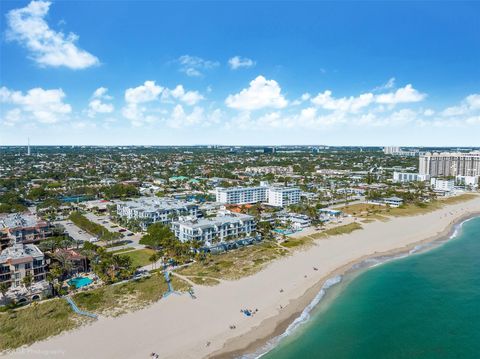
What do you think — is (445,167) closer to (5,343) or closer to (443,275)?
(443,275)

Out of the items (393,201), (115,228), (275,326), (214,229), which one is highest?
(214,229)

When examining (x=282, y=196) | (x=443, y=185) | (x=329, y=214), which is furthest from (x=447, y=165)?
(x=329, y=214)

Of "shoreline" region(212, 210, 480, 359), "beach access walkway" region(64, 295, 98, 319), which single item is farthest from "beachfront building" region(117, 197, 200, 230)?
"shoreline" region(212, 210, 480, 359)

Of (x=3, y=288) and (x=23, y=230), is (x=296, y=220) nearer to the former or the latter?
(x=23, y=230)

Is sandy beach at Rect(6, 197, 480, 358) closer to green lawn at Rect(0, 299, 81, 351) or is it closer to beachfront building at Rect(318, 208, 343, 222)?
green lawn at Rect(0, 299, 81, 351)

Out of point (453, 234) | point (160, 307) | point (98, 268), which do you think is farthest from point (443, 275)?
point (98, 268)
